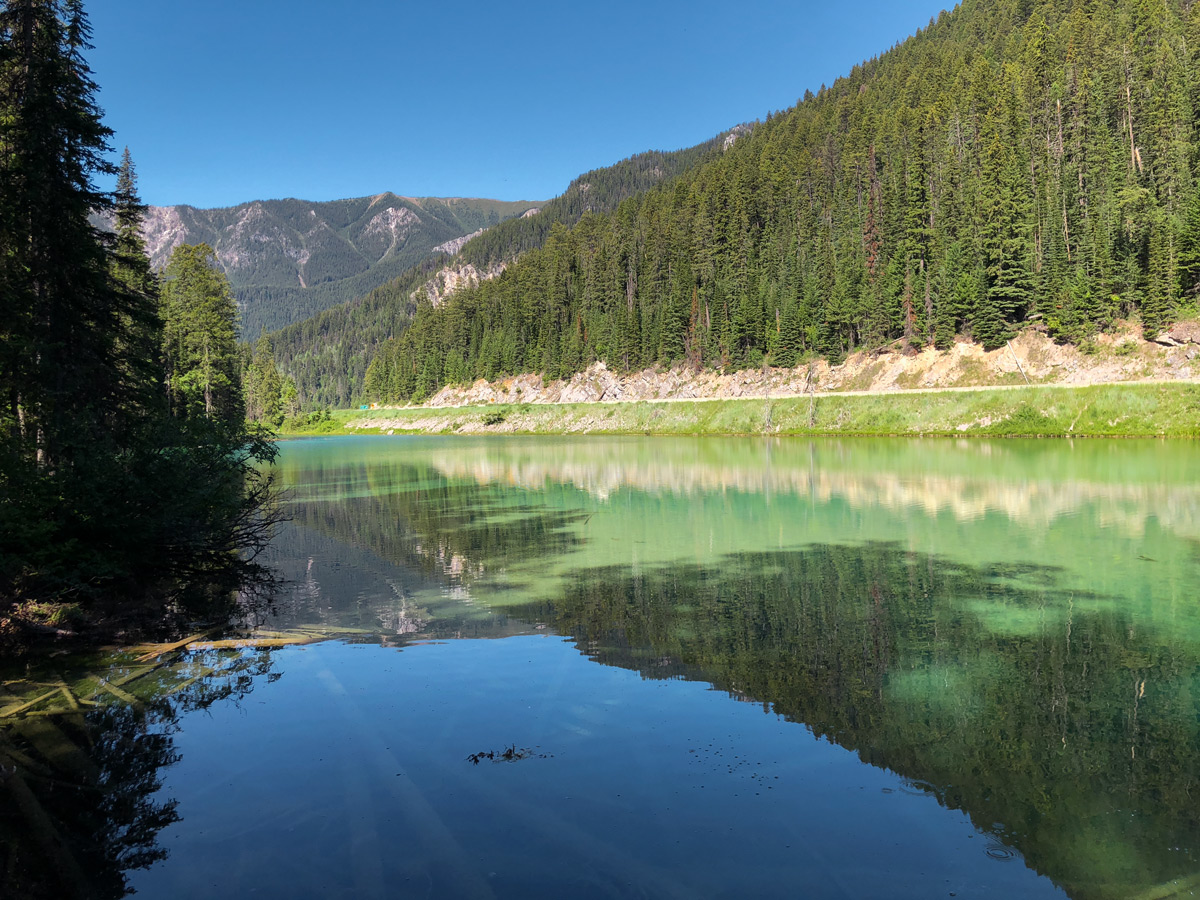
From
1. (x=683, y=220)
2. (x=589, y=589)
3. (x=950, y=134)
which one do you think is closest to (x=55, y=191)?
(x=589, y=589)

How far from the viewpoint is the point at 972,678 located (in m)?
9.41

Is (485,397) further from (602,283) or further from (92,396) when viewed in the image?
(92,396)

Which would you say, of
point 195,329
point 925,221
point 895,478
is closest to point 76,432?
point 895,478

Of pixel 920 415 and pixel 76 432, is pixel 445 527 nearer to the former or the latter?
pixel 76 432

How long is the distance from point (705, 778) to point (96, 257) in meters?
18.5

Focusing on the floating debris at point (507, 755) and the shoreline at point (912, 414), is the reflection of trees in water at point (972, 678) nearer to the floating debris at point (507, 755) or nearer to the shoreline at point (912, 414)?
the floating debris at point (507, 755)

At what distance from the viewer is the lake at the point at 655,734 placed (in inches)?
222

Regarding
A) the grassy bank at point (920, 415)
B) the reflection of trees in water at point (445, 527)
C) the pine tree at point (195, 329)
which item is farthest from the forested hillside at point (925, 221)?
the pine tree at point (195, 329)

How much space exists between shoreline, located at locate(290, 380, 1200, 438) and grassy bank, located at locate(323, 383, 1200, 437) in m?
0.07

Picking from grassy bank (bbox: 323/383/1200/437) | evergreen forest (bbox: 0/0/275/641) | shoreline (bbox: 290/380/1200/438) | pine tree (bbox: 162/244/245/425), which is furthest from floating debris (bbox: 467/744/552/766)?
grassy bank (bbox: 323/383/1200/437)

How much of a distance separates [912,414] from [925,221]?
34861mm

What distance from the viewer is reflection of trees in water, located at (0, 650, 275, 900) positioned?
5.64 m

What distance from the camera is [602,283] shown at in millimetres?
122938

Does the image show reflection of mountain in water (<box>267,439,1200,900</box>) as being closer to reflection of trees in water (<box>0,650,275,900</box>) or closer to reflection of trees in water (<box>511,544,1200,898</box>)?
reflection of trees in water (<box>511,544,1200,898</box>)
